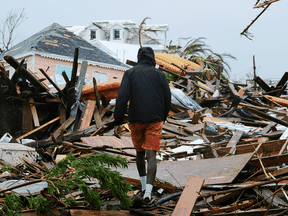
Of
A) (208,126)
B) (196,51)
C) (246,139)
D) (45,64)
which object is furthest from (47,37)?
(246,139)

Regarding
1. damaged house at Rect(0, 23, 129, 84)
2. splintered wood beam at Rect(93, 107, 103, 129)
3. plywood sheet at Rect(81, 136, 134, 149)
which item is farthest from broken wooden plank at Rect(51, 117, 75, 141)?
damaged house at Rect(0, 23, 129, 84)

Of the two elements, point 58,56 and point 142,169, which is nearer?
point 142,169

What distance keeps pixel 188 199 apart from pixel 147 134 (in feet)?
3.03

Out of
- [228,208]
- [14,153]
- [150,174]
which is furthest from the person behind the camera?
[14,153]

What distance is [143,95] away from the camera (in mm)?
3189

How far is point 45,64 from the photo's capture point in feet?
55.7

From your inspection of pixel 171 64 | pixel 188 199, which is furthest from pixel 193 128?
pixel 171 64

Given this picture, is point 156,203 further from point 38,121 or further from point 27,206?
point 38,121

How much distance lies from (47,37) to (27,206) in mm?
17520

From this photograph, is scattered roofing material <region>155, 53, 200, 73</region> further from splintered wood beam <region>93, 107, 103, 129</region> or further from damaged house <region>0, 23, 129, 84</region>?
splintered wood beam <region>93, 107, 103, 129</region>

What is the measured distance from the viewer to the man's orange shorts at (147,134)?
3207 mm

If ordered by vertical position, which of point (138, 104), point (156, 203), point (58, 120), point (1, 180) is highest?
point (138, 104)

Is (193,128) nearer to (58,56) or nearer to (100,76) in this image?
(58,56)

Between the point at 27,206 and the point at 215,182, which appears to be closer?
the point at 27,206
